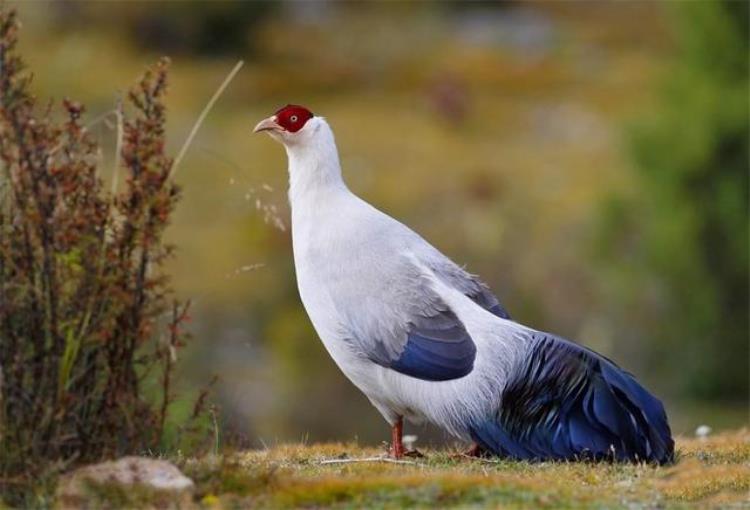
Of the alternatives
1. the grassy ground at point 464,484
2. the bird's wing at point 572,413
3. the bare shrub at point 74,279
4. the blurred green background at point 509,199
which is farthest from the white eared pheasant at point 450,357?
the blurred green background at point 509,199

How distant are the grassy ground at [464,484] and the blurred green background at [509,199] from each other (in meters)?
6.78

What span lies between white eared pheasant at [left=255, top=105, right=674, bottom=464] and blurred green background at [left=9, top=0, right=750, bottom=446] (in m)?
5.66

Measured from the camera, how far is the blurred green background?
1352 inches

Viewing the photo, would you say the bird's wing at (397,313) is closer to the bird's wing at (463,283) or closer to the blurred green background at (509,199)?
the bird's wing at (463,283)

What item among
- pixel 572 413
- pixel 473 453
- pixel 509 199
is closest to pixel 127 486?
pixel 473 453

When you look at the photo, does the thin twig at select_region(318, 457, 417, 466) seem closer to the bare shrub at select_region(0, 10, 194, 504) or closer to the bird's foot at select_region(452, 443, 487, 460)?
the bird's foot at select_region(452, 443, 487, 460)

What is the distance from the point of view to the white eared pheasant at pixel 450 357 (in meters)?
11.6

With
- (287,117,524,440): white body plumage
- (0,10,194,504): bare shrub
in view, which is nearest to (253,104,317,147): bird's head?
(287,117,524,440): white body plumage

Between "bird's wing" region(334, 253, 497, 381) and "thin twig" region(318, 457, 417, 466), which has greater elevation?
"bird's wing" region(334, 253, 497, 381)

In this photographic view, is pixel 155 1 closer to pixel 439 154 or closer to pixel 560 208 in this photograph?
pixel 439 154

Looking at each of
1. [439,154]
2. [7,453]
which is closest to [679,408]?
[439,154]

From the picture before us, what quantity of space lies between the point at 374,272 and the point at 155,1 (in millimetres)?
59365

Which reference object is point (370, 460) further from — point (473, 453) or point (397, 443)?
point (473, 453)

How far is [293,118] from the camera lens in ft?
42.3
